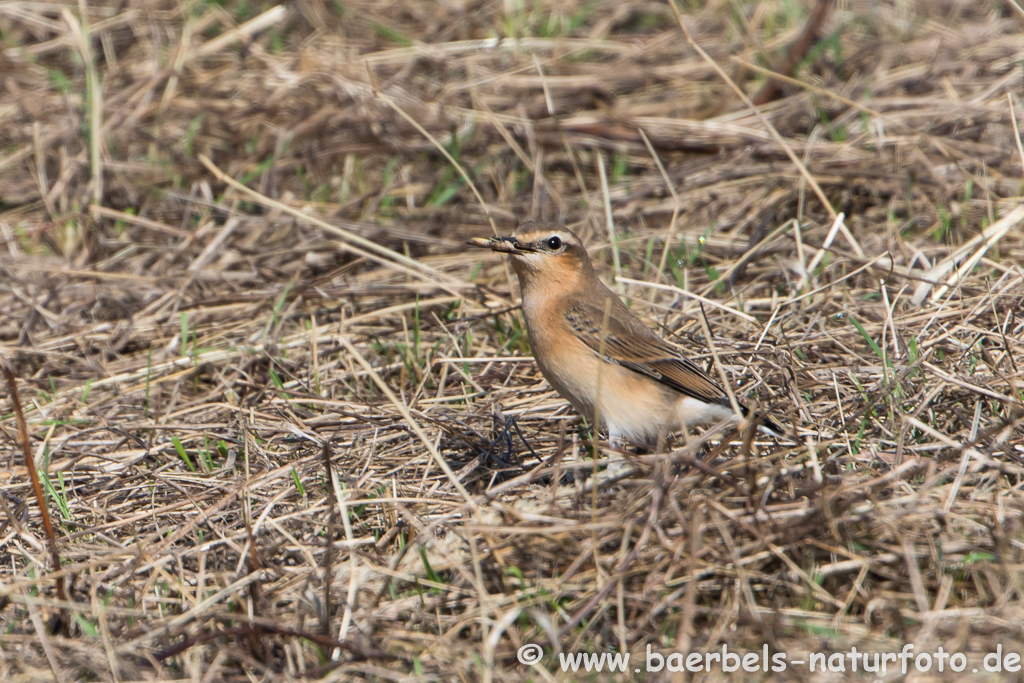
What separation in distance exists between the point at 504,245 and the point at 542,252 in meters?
0.24

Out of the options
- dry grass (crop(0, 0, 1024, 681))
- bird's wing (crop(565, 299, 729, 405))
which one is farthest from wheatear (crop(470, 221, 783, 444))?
dry grass (crop(0, 0, 1024, 681))

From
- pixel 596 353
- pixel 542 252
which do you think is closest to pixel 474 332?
pixel 542 252

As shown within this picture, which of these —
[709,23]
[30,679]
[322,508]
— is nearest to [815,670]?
[322,508]

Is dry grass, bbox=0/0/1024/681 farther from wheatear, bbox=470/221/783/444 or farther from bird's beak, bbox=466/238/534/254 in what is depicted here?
bird's beak, bbox=466/238/534/254

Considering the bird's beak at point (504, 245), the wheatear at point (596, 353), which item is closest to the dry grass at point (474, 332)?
the wheatear at point (596, 353)

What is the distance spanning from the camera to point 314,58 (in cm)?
1022

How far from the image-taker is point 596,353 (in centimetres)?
564

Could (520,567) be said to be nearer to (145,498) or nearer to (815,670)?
(815,670)

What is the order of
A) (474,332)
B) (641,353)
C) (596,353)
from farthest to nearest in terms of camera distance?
(474,332), (641,353), (596,353)

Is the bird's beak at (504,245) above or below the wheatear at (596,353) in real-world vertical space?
above

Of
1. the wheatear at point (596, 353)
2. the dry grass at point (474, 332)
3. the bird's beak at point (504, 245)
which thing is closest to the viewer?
the dry grass at point (474, 332)

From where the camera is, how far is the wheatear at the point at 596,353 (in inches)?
219

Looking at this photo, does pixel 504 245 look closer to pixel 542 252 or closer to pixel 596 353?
pixel 542 252

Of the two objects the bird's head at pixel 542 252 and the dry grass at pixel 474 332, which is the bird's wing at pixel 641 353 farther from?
the dry grass at pixel 474 332
